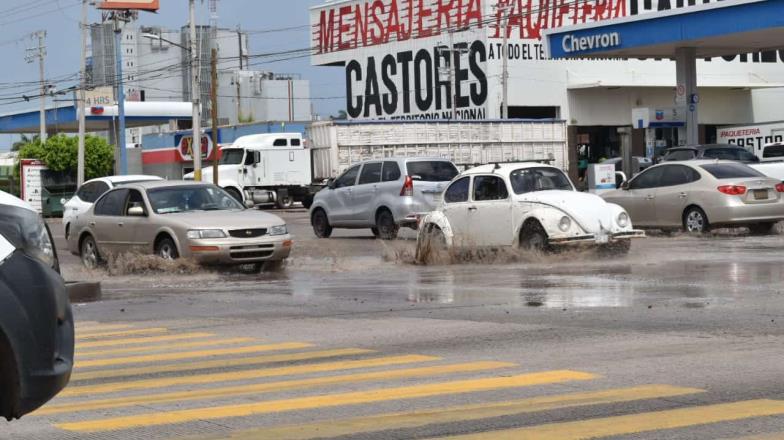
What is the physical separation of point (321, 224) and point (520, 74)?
36523 millimetres

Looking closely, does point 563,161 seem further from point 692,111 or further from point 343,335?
point 343,335

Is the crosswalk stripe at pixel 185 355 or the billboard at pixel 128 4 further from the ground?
the billboard at pixel 128 4

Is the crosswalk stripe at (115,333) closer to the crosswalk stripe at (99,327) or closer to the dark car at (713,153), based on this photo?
the crosswalk stripe at (99,327)

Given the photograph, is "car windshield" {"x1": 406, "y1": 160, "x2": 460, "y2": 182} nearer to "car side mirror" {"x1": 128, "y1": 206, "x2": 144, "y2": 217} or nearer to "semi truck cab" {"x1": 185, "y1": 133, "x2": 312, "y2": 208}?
"car side mirror" {"x1": 128, "y1": 206, "x2": 144, "y2": 217}

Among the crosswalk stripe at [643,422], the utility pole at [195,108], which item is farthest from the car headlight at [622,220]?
the utility pole at [195,108]

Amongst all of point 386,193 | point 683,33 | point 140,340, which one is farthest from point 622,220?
point 683,33

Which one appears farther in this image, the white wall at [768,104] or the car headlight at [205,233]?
the white wall at [768,104]

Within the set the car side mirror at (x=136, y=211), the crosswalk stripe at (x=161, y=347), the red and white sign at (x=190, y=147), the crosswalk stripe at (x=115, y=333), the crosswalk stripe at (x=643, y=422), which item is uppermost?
the red and white sign at (x=190, y=147)

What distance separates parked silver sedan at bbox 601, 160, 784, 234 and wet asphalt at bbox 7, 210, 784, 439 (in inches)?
45.8

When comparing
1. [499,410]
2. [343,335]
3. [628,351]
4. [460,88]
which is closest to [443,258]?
[343,335]

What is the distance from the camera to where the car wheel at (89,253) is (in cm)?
2258

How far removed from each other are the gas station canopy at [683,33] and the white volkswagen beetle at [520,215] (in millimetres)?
19825

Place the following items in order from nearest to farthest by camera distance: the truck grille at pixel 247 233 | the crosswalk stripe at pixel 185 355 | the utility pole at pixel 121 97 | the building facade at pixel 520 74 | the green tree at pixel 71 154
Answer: the crosswalk stripe at pixel 185 355 → the truck grille at pixel 247 233 → the utility pole at pixel 121 97 → the green tree at pixel 71 154 → the building facade at pixel 520 74

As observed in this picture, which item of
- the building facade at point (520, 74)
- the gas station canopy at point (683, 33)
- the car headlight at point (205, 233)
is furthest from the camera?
the building facade at point (520, 74)
